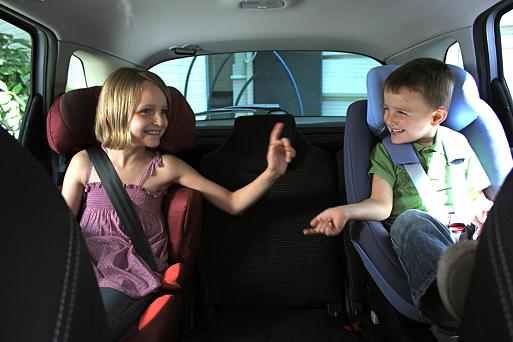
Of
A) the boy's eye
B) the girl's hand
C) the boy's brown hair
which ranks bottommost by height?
the girl's hand

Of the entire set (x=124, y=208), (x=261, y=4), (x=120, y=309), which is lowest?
(x=120, y=309)

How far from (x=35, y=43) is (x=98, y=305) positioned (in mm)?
2029

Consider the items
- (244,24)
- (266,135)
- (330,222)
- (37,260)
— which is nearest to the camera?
(37,260)

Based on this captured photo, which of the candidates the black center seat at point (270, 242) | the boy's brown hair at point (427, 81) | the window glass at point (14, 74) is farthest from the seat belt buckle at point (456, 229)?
the window glass at point (14, 74)

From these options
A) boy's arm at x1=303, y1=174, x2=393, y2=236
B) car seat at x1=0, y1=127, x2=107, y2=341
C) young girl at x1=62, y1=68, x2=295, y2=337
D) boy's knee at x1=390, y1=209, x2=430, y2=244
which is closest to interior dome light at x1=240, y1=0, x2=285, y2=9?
young girl at x1=62, y1=68, x2=295, y2=337

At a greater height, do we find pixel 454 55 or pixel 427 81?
pixel 454 55

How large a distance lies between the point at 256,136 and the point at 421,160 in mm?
820

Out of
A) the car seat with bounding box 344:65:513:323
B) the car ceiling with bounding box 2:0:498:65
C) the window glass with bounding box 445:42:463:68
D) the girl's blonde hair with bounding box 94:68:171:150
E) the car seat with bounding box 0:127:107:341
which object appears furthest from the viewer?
the window glass with bounding box 445:42:463:68

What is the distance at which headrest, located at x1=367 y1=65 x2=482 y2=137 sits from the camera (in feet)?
7.41

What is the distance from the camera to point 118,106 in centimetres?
216

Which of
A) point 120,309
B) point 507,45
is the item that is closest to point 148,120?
point 120,309

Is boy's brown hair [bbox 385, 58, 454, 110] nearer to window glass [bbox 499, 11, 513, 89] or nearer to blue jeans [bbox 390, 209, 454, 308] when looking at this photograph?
blue jeans [bbox 390, 209, 454, 308]

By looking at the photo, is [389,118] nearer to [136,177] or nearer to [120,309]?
[136,177]

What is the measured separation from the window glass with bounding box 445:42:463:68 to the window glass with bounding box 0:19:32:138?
241 centimetres
